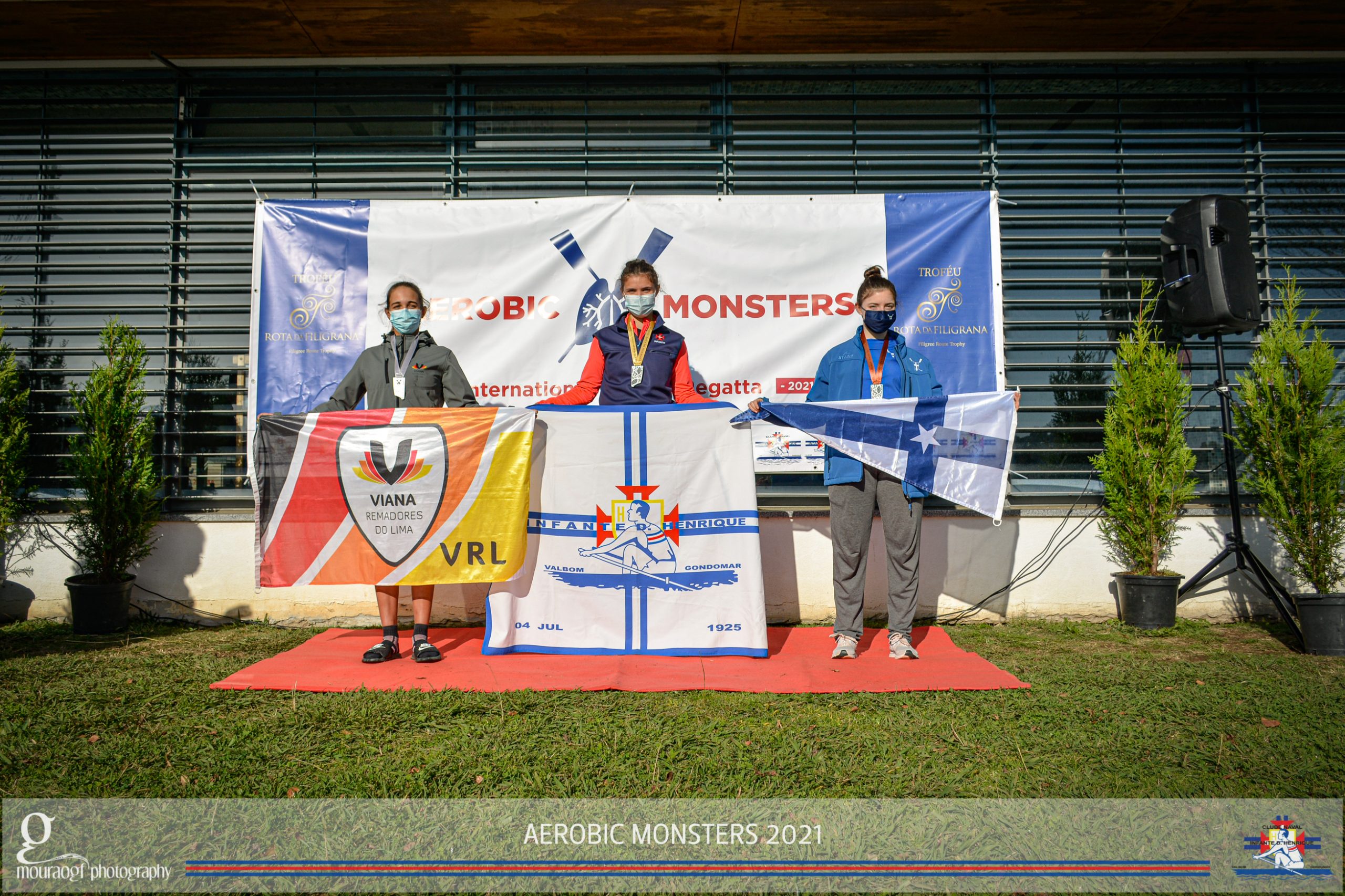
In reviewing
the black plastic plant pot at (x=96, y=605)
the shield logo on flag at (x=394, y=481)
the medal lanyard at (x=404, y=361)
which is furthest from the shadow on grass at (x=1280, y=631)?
the black plastic plant pot at (x=96, y=605)

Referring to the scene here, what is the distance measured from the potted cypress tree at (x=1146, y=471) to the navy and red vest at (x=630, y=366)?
3.14 m

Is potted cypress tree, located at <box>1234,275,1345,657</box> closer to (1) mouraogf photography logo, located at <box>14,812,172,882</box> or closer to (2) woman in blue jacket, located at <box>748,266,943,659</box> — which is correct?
(2) woman in blue jacket, located at <box>748,266,943,659</box>

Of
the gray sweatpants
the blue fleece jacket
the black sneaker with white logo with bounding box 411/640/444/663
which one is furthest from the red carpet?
the blue fleece jacket

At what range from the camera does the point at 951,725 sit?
293cm

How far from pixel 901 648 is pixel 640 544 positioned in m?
1.58

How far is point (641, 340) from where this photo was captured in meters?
4.35

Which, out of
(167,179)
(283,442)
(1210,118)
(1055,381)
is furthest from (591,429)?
(1210,118)

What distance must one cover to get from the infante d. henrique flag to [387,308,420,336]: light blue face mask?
0.51m

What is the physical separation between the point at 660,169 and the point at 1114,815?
199 inches

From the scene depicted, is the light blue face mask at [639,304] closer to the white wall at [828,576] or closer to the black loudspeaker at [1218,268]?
the white wall at [828,576]

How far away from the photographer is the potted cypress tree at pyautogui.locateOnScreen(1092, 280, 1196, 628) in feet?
15.8

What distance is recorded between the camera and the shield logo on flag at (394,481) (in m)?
4.01

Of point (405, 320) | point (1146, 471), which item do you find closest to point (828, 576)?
point (1146, 471)

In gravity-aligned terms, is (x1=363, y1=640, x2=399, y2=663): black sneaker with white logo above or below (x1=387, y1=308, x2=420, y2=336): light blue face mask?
below
